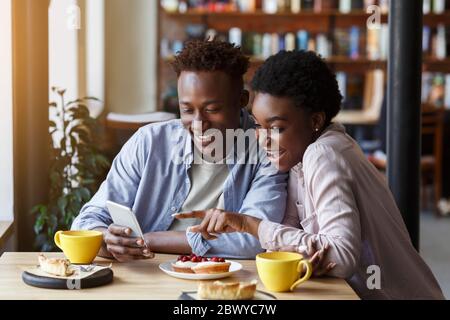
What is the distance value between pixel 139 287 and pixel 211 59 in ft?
2.51

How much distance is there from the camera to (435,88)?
730 cm

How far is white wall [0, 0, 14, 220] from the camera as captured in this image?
2.67m

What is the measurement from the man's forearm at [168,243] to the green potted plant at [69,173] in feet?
3.10

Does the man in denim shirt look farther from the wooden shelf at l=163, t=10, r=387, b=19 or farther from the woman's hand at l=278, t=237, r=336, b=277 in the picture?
the wooden shelf at l=163, t=10, r=387, b=19

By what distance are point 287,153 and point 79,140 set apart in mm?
1754

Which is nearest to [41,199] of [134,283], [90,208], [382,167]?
[90,208]

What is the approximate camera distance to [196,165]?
2.30 metres

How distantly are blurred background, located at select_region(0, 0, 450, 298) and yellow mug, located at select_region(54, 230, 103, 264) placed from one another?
0.67 metres

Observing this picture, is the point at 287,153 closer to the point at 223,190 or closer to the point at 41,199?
the point at 223,190

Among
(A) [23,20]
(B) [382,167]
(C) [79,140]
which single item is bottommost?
(B) [382,167]

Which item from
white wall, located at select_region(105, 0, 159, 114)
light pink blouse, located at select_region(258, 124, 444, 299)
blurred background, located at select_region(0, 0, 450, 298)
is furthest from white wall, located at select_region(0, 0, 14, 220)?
white wall, located at select_region(105, 0, 159, 114)

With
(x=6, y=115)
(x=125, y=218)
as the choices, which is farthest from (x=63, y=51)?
(x=125, y=218)

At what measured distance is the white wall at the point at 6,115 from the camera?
8.75 feet

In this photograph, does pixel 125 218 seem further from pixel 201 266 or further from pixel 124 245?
pixel 201 266
